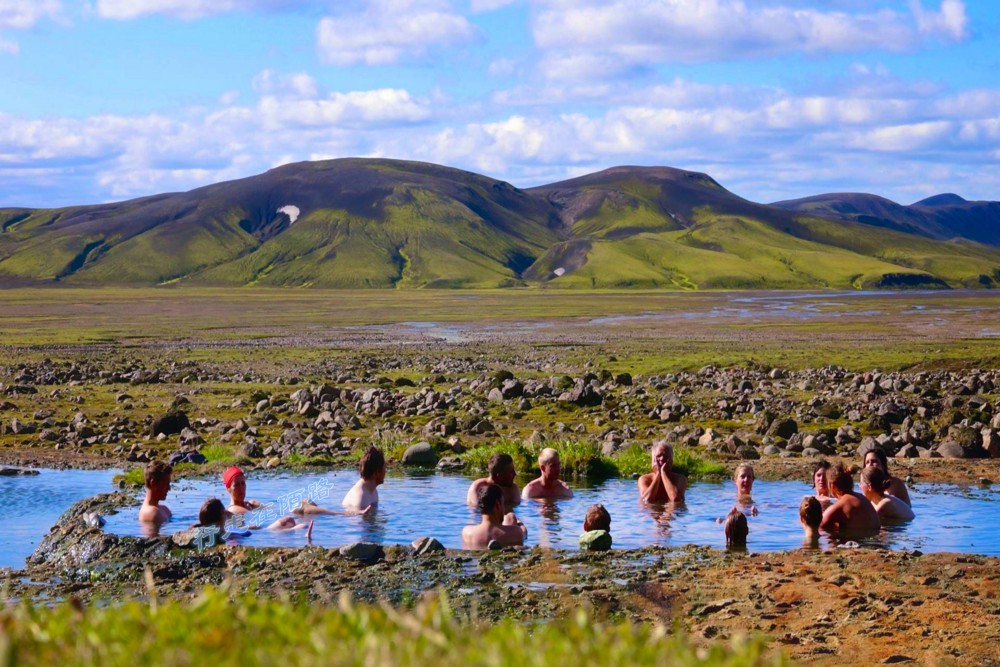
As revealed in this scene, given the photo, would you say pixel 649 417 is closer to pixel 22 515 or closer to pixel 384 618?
pixel 22 515

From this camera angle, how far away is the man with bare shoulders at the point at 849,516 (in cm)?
1622

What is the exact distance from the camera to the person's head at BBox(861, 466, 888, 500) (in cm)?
1706

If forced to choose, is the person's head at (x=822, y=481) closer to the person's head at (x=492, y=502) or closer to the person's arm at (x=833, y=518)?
the person's arm at (x=833, y=518)

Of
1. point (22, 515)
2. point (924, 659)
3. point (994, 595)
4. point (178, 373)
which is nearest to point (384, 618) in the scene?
point (924, 659)

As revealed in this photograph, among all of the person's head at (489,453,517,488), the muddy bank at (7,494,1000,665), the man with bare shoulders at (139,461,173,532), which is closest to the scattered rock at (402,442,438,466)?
the person's head at (489,453,517,488)

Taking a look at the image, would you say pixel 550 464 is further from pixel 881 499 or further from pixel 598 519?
pixel 881 499

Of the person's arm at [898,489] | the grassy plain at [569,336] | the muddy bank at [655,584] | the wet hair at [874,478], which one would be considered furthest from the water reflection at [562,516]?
the grassy plain at [569,336]

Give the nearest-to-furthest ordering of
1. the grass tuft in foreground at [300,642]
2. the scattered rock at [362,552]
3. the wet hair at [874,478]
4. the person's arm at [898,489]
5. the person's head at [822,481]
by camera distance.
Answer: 1. the grass tuft in foreground at [300,642]
2. the scattered rock at [362,552]
3. the wet hair at [874,478]
4. the person's head at [822,481]
5. the person's arm at [898,489]

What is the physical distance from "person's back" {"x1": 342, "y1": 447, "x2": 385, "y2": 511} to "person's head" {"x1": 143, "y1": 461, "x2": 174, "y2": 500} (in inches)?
108

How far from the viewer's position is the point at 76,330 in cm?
8331

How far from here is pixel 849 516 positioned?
16.3 metres

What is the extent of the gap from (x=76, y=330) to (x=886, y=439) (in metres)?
70.3

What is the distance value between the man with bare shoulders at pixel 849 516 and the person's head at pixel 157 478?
30.9 feet

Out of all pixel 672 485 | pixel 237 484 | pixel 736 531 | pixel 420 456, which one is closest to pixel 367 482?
pixel 237 484
